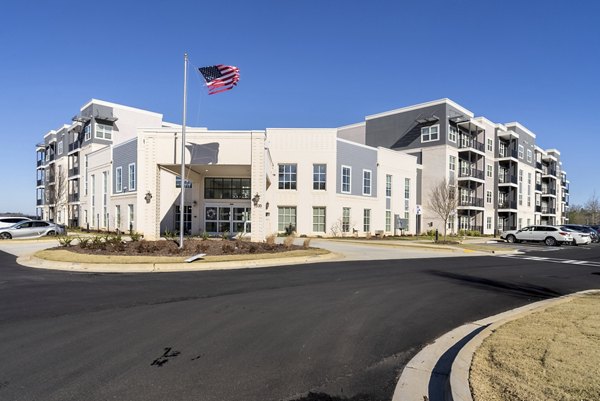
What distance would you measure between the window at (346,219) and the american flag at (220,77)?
66.9ft

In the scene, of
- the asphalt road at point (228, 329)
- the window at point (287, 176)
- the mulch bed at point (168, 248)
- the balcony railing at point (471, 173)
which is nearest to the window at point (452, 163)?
the balcony railing at point (471, 173)

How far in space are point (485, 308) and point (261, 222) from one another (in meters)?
15.9

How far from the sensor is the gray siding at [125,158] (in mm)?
33866

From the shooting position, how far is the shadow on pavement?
9.84 meters

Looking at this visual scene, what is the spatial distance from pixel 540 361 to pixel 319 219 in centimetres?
3038

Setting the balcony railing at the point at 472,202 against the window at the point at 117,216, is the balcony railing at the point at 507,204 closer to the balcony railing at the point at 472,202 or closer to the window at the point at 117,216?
the balcony railing at the point at 472,202

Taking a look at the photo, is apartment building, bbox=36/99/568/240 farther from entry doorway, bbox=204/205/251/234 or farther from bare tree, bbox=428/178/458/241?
bare tree, bbox=428/178/458/241

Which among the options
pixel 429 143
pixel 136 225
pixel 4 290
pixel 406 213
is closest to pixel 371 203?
pixel 406 213

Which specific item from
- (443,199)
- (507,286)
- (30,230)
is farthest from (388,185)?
(30,230)

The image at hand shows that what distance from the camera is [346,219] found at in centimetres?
3578

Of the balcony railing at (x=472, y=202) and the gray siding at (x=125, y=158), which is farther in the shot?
the balcony railing at (x=472, y=202)

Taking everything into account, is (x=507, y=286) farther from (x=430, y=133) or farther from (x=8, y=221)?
(x=430, y=133)

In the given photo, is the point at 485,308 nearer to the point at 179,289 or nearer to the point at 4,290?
the point at 179,289

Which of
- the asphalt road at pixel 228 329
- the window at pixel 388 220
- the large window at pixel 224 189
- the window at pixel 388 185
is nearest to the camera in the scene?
the asphalt road at pixel 228 329
